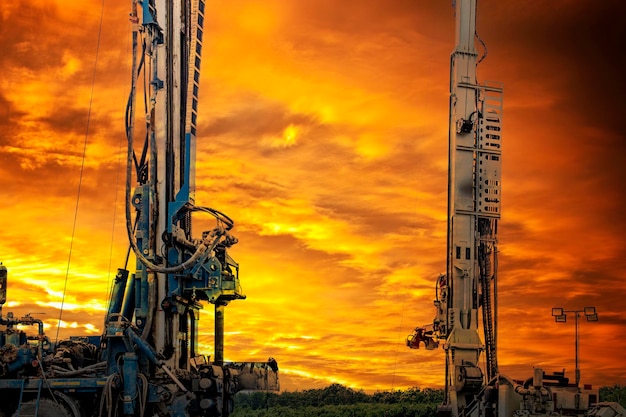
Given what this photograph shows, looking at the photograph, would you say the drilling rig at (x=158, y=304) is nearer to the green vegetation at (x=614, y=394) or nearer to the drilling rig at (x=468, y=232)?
the drilling rig at (x=468, y=232)

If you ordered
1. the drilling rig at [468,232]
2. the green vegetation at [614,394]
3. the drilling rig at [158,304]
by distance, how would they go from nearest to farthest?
the drilling rig at [158,304], the drilling rig at [468,232], the green vegetation at [614,394]

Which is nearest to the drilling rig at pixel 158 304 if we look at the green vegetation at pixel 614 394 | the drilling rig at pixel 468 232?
the drilling rig at pixel 468 232

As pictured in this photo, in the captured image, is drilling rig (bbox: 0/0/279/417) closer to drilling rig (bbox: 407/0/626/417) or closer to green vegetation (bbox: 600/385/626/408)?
drilling rig (bbox: 407/0/626/417)

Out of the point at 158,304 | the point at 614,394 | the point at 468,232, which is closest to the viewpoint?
the point at 158,304

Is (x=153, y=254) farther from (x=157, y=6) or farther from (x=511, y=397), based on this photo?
(x=511, y=397)

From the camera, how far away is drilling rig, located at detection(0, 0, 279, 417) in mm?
21781

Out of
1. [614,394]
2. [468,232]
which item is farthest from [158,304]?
[614,394]

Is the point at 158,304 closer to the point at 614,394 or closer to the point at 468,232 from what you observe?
the point at 468,232

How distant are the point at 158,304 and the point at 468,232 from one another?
10009mm

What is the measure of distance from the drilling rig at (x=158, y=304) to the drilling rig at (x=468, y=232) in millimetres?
5938

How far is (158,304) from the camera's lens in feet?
77.0

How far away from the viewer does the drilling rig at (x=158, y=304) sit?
71.5 feet

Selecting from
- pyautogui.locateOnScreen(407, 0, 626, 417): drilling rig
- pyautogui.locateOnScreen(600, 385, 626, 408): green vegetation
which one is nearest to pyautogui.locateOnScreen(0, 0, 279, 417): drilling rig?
pyautogui.locateOnScreen(407, 0, 626, 417): drilling rig

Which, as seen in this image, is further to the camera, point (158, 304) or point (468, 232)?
point (468, 232)
